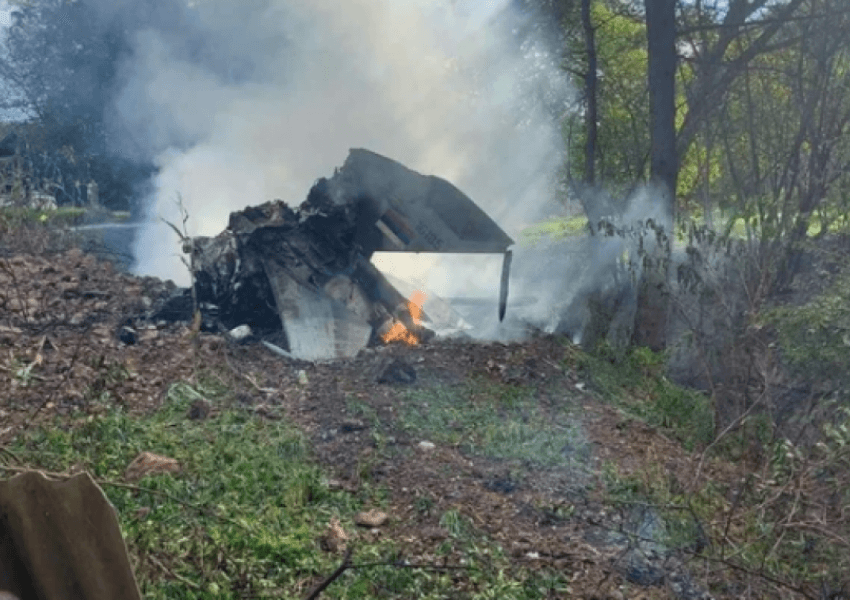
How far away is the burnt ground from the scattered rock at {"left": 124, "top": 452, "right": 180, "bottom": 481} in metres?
0.82

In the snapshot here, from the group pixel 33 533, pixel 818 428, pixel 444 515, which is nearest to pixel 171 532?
pixel 444 515

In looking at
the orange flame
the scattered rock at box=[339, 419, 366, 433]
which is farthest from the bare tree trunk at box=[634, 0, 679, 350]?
the scattered rock at box=[339, 419, 366, 433]

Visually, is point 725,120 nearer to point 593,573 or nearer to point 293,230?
point 293,230

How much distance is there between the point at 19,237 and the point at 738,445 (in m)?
11.7

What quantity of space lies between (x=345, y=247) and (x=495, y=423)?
4.12 m

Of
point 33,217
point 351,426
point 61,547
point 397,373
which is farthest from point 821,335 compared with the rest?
point 33,217

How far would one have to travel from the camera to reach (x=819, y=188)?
7902 millimetres

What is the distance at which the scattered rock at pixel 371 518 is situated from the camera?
4.48 metres

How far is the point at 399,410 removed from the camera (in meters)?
6.70

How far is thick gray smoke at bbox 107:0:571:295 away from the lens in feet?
56.4

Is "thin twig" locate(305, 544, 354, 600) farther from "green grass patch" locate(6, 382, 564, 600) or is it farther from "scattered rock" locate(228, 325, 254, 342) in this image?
"scattered rock" locate(228, 325, 254, 342)

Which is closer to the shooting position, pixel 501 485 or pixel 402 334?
pixel 501 485

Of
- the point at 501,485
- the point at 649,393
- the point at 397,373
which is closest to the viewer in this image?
the point at 501,485

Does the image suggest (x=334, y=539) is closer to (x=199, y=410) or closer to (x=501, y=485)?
(x=501, y=485)
